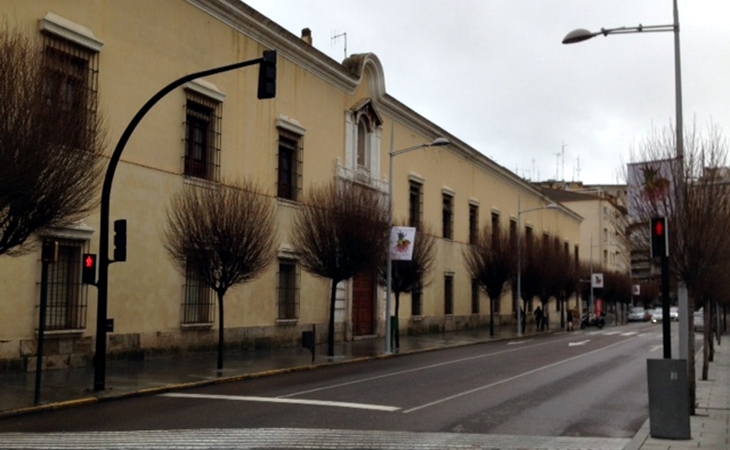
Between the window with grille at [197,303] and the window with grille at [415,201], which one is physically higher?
the window with grille at [415,201]

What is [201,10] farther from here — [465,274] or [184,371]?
[465,274]

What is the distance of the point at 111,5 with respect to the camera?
2089 cm

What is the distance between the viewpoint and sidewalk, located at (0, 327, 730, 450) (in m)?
11.6

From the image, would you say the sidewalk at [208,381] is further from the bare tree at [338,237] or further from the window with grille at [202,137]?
Result: the window with grille at [202,137]

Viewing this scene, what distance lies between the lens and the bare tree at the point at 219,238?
19.8 m

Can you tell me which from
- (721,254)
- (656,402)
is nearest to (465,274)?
(721,254)

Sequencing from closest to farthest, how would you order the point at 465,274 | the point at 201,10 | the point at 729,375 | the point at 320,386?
the point at 320,386
the point at 729,375
the point at 201,10
the point at 465,274

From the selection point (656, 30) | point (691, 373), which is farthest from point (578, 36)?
point (691, 373)

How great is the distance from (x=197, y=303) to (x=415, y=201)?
19291mm

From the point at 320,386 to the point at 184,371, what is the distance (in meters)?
4.14

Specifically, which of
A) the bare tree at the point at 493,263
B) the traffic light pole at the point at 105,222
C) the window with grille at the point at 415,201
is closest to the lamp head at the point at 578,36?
the traffic light pole at the point at 105,222

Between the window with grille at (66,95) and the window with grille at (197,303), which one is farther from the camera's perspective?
the window with grille at (197,303)

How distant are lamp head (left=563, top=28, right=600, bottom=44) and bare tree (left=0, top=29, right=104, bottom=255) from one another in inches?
323

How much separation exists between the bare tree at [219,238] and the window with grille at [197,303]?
2.77 m
